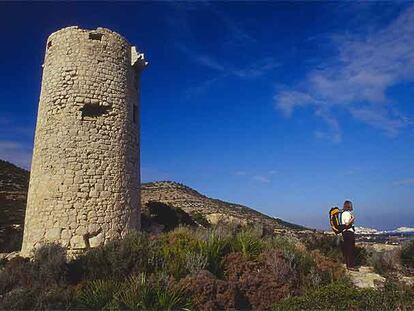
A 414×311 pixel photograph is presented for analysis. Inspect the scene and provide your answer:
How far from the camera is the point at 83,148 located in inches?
425

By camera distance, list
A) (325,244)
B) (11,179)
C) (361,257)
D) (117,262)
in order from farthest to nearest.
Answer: (11,179) < (325,244) < (361,257) < (117,262)

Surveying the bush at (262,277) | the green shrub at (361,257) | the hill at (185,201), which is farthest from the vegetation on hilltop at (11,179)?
the green shrub at (361,257)

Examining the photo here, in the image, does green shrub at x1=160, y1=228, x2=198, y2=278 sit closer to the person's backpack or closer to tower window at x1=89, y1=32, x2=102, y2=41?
the person's backpack

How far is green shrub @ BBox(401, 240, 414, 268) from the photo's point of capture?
12.4 metres

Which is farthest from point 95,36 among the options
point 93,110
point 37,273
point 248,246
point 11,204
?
point 11,204

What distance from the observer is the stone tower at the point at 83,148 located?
34.0 ft

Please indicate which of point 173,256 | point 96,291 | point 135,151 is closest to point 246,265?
point 173,256

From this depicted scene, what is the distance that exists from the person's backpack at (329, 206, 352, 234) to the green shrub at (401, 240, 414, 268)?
370cm

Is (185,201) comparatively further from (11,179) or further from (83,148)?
(83,148)

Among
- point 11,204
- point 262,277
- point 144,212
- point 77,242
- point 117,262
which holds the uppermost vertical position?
point 11,204

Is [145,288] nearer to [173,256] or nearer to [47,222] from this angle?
[173,256]

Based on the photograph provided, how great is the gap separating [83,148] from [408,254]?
1195cm

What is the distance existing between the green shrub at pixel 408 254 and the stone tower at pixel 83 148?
954 cm

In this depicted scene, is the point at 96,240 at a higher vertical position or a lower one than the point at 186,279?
higher
